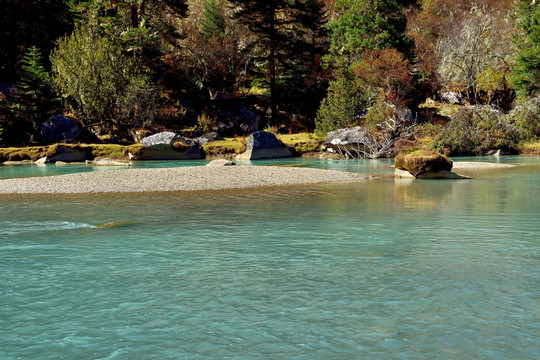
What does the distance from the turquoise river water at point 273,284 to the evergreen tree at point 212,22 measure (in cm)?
4458

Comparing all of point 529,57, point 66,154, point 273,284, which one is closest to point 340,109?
point 529,57

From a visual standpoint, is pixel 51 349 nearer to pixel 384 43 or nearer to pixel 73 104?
pixel 73 104

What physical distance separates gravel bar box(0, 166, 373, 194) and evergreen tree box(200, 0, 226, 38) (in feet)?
111

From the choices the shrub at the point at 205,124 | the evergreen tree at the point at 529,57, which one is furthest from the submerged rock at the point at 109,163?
the evergreen tree at the point at 529,57

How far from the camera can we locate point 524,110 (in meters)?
34.4

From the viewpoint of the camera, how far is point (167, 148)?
3594 centimetres

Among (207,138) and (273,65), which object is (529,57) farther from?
(207,138)

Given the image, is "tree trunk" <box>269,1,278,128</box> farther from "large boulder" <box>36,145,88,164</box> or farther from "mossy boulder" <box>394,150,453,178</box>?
"mossy boulder" <box>394,150,453,178</box>

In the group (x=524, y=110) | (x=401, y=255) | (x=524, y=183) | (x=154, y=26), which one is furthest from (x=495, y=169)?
(x=154, y=26)

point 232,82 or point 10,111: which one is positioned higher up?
point 232,82

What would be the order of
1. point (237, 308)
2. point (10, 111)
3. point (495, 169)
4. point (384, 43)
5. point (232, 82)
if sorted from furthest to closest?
point (232, 82) < point (384, 43) < point (10, 111) < point (495, 169) < point (237, 308)

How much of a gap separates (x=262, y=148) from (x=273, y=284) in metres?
29.6

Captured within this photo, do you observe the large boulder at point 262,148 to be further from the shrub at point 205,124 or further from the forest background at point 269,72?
the shrub at point 205,124

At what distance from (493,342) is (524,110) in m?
33.7
